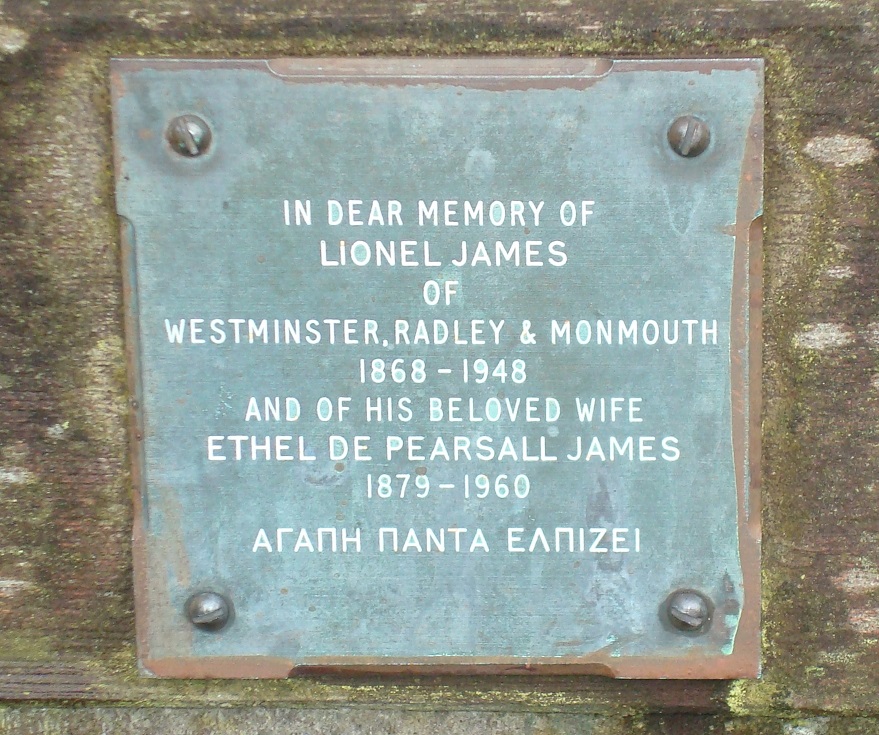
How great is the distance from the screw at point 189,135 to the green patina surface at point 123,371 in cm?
15

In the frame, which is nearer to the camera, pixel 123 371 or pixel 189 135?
pixel 189 135

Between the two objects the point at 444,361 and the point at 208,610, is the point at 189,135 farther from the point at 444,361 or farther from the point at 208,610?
the point at 208,610

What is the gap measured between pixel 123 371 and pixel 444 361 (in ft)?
2.04

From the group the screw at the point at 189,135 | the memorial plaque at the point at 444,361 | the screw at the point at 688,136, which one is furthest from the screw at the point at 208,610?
the screw at the point at 688,136

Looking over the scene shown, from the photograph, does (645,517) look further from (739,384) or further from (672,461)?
(739,384)

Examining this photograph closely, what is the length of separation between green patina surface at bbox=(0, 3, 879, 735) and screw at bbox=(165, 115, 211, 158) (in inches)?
5.9

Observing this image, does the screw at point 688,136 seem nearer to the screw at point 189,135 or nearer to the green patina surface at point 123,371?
the green patina surface at point 123,371

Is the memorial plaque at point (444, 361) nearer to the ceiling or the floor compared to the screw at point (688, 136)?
nearer to the floor

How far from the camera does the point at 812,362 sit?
4.06 ft

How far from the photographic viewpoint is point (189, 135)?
114 cm

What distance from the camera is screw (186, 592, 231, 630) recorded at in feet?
3.98

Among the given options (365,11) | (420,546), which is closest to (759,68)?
(365,11)

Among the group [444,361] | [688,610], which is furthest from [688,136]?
[688,610]

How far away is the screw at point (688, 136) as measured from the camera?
1.13m
